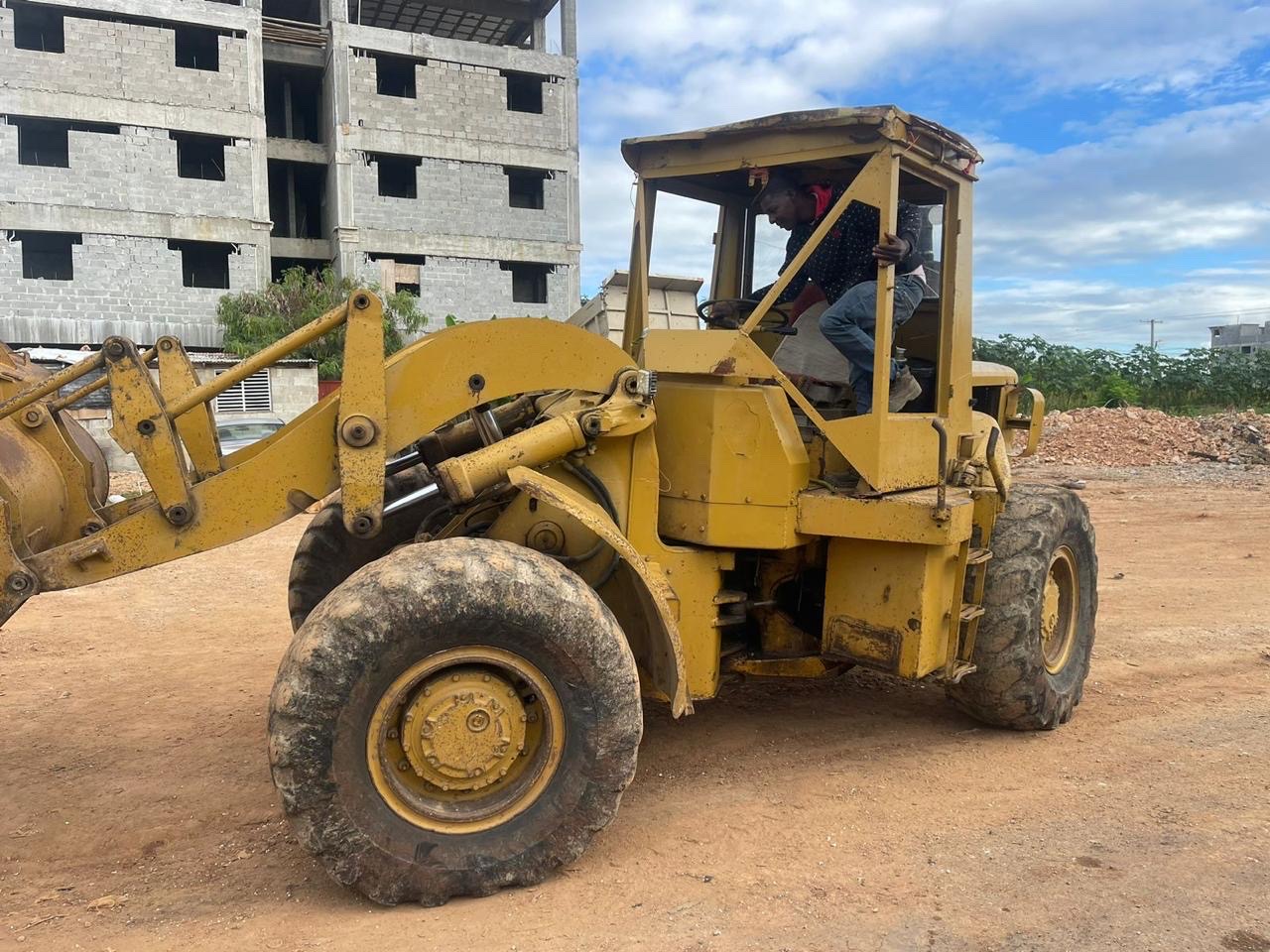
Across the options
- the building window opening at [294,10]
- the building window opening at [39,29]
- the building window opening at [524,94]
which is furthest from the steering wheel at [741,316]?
the building window opening at [294,10]

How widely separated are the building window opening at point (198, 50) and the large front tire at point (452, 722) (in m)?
27.1

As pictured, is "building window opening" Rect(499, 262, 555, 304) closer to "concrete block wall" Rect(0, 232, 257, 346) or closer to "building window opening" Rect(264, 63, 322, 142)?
"building window opening" Rect(264, 63, 322, 142)

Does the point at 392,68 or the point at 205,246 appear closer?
the point at 205,246

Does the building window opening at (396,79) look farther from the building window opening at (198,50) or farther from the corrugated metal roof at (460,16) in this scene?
the building window opening at (198,50)

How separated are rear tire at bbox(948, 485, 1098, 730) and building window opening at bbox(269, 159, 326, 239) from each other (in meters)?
27.9

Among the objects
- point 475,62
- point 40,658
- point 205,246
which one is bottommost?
point 40,658

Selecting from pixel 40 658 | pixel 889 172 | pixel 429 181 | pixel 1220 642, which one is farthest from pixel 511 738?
pixel 429 181

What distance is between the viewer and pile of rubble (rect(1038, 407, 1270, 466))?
17641 mm

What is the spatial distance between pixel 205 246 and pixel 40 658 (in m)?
23.3


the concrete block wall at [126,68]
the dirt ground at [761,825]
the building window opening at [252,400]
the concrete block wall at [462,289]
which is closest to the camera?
the dirt ground at [761,825]

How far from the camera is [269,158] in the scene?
27688 mm

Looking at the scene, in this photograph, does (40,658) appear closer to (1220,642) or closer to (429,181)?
(1220,642)

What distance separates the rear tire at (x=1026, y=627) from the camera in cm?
459

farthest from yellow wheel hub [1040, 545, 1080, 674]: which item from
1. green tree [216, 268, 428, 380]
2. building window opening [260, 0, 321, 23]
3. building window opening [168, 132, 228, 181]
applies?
building window opening [260, 0, 321, 23]
